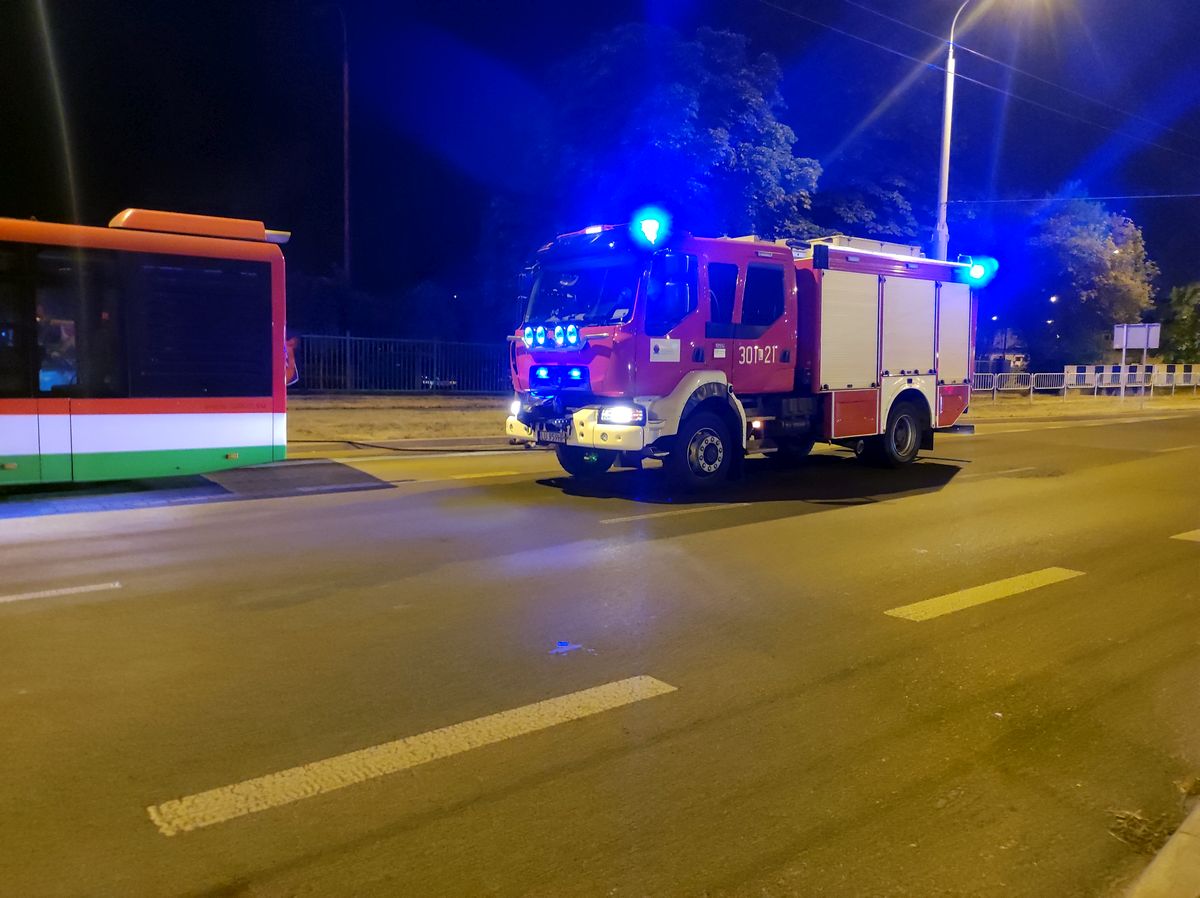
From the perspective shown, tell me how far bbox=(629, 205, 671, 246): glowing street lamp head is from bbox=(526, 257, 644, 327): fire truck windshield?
290mm

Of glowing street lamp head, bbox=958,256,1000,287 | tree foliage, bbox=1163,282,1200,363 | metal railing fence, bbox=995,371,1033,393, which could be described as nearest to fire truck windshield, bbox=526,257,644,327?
glowing street lamp head, bbox=958,256,1000,287

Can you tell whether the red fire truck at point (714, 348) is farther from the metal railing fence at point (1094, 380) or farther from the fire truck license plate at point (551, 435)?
the metal railing fence at point (1094, 380)

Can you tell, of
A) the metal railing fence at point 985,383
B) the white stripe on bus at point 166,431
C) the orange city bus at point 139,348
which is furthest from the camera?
the metal railing fence at point 985,383

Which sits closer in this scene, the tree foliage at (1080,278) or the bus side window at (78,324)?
the bus side window at (78,324)

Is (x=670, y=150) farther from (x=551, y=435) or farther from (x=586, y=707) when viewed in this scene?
(x=586, y=707)

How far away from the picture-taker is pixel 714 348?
11.7 metres

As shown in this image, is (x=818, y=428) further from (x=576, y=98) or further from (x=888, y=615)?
(x=576, y=98)

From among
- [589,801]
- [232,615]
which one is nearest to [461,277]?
[232,615]

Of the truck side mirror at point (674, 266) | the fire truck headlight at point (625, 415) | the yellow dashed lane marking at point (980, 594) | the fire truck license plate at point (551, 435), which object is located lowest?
the yellow dashed lane marking at point (980, 594)

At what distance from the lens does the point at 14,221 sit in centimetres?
1009

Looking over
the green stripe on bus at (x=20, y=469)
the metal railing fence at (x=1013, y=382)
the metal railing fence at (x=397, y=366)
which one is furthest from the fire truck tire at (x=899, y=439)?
the metal railing fence at (x=1013, y=382)

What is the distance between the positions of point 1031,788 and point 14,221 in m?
10.8

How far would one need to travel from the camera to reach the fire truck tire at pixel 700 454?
37.7ft

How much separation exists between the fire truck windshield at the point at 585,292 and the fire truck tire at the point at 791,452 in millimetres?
3589
